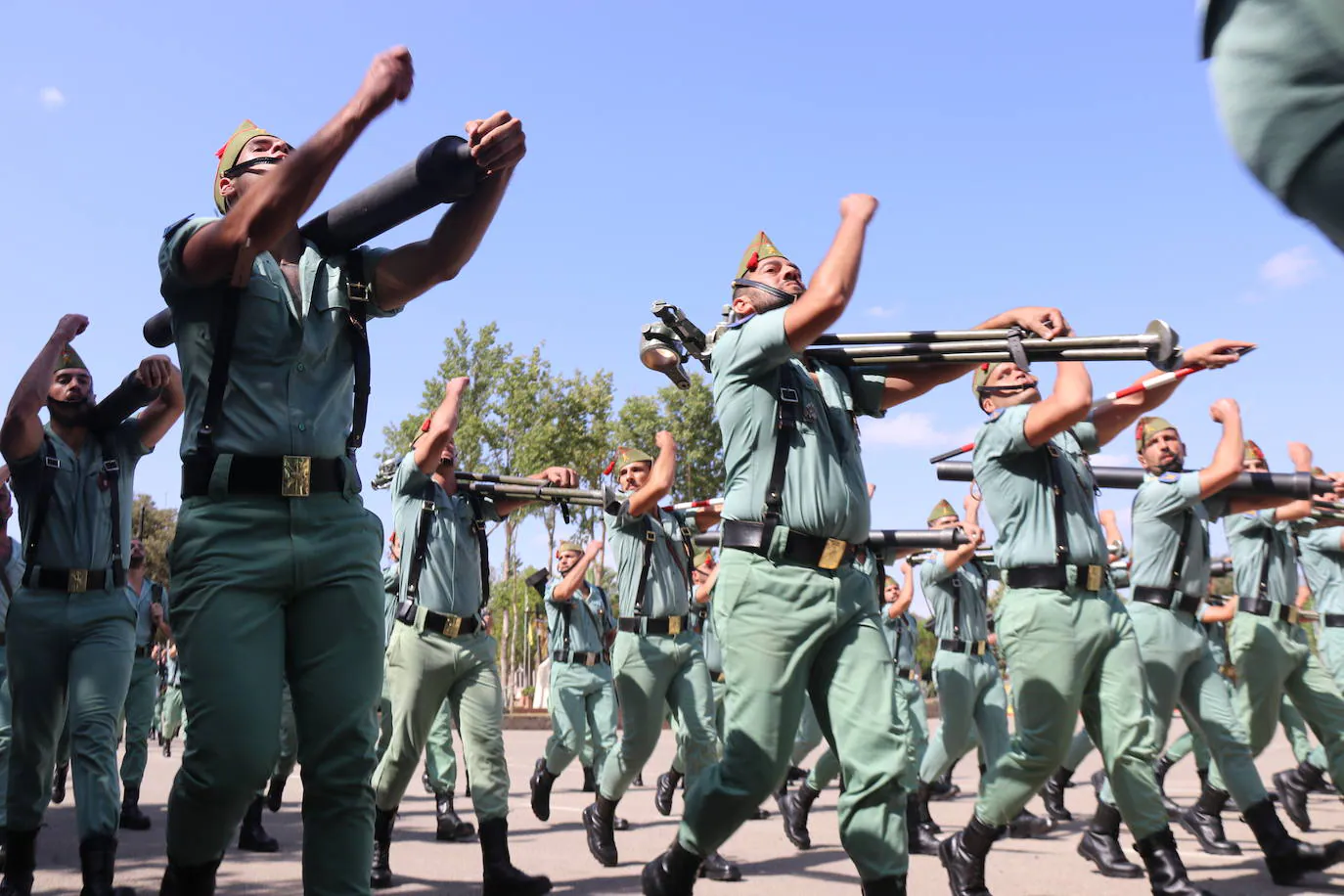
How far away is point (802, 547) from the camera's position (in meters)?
4.37

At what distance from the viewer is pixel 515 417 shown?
32406mm

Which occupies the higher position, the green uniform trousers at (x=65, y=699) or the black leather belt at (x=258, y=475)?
the black leather belt at (x=258, y=475)

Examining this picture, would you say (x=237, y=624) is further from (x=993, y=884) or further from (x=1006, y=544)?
(x=993, y=884)

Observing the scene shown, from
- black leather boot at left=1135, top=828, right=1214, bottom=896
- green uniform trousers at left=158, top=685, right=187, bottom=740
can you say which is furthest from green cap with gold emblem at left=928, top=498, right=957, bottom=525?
green uniform trousers at left=158, top=685, right=187, bottom=740

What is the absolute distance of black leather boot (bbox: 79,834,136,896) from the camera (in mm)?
5307

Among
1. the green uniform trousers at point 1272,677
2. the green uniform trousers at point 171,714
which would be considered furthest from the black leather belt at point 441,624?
the green uniform trousers at point 171,714

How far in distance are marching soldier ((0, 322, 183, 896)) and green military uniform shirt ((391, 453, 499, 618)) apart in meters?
1.41

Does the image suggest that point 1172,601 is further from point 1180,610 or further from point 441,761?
point 441,761

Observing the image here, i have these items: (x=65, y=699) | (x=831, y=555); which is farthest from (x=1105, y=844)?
(x=65, y=699)

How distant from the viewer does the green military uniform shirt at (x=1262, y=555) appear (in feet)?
28.7

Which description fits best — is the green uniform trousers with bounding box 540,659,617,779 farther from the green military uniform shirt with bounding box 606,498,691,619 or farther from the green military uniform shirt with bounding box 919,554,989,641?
the green military uniform shirt with bounding box 919,554,989,641

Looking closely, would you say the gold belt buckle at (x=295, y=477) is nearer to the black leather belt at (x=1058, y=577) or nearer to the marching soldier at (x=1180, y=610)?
the black leather belt at (x=1058, y=577)

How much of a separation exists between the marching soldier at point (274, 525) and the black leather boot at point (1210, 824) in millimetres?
6324

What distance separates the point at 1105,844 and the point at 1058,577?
1.89 metres
